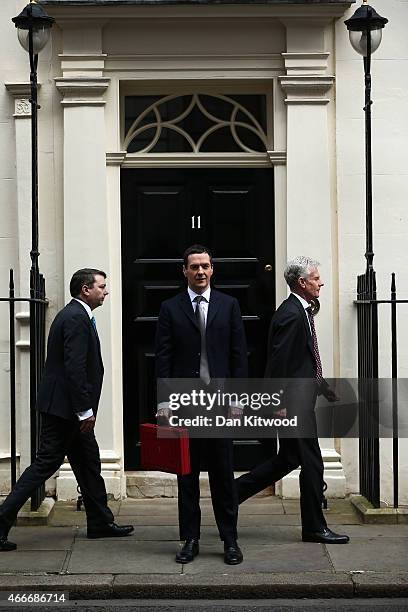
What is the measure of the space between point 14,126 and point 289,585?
4639 mm

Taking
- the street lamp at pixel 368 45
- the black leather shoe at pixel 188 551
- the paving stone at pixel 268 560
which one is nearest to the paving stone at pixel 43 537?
the black leather shoe at pixel 188 551

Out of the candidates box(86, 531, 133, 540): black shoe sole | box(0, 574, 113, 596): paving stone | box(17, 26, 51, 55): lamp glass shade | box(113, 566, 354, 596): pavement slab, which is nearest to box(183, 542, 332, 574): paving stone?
box(113, 566, 354, 596): pavement slab

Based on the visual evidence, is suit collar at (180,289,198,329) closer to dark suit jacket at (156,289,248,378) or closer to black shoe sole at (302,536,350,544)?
dark suit jacket at (156,289,248,378)

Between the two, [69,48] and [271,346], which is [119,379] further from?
[69,48]

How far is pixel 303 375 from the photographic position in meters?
8.64

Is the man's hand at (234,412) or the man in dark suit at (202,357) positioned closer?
the man's hand at (234,412)

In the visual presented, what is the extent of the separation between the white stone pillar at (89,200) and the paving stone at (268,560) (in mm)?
1915

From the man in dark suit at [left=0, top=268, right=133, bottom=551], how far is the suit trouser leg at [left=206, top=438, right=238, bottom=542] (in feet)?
3.00

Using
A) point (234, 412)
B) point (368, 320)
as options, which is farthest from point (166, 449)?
point (368, 320)

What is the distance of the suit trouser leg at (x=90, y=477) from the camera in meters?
8.90

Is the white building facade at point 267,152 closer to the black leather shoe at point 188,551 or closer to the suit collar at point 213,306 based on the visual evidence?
the suit collar at point 213,306

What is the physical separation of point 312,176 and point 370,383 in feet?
5.90

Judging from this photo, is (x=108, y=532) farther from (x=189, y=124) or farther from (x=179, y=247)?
(x=189, y=124)

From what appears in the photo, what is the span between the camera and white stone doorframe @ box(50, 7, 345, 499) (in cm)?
1022
